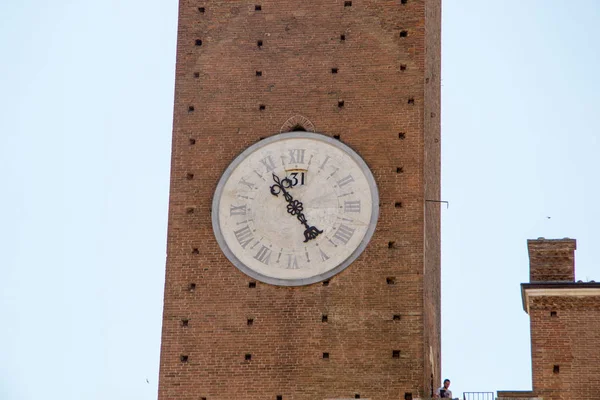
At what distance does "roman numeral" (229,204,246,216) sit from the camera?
4053 cm

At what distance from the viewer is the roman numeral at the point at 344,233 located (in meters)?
40.0

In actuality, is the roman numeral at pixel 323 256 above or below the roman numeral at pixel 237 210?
below

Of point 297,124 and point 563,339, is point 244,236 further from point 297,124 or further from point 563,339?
point 563,339

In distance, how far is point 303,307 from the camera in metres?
39.6

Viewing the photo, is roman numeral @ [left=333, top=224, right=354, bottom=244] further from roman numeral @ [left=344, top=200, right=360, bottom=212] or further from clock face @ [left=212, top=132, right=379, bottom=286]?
roman numeral @ [left=344, top=200, right=360, bottom=212]

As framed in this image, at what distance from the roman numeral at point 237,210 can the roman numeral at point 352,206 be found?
208 centimetres

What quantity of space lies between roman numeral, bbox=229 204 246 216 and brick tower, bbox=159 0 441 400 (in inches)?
18.6

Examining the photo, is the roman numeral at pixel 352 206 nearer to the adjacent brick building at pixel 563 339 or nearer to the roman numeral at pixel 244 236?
the roman numeral at pixel 244 236

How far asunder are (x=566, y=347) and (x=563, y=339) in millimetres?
172

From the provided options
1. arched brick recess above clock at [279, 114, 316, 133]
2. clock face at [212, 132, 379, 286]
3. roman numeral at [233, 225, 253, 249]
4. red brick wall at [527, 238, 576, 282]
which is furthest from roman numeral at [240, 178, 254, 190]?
red brick wall at [527, 238, 576, 282]

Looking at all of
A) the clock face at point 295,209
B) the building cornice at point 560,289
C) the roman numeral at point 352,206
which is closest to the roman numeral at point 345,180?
the clock face at point 295,209

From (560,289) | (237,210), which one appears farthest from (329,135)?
(560,289)

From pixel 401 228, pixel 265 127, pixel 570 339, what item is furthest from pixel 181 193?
pixel 570 339

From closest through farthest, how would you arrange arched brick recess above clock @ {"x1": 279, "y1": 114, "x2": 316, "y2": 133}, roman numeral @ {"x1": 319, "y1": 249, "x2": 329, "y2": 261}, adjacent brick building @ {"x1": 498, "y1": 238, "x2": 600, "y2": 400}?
adjacent brick building @ {"x1": 498, "y1": 238, "x2": 600, "y2": 400}, roman numeral @ {"x1": 319, "y1": 249, "x2": 329, "y2": 261}, arched brick recess above clock @ {"x1": 279, "y1": 114, "x2": 316, "y2": 133}
